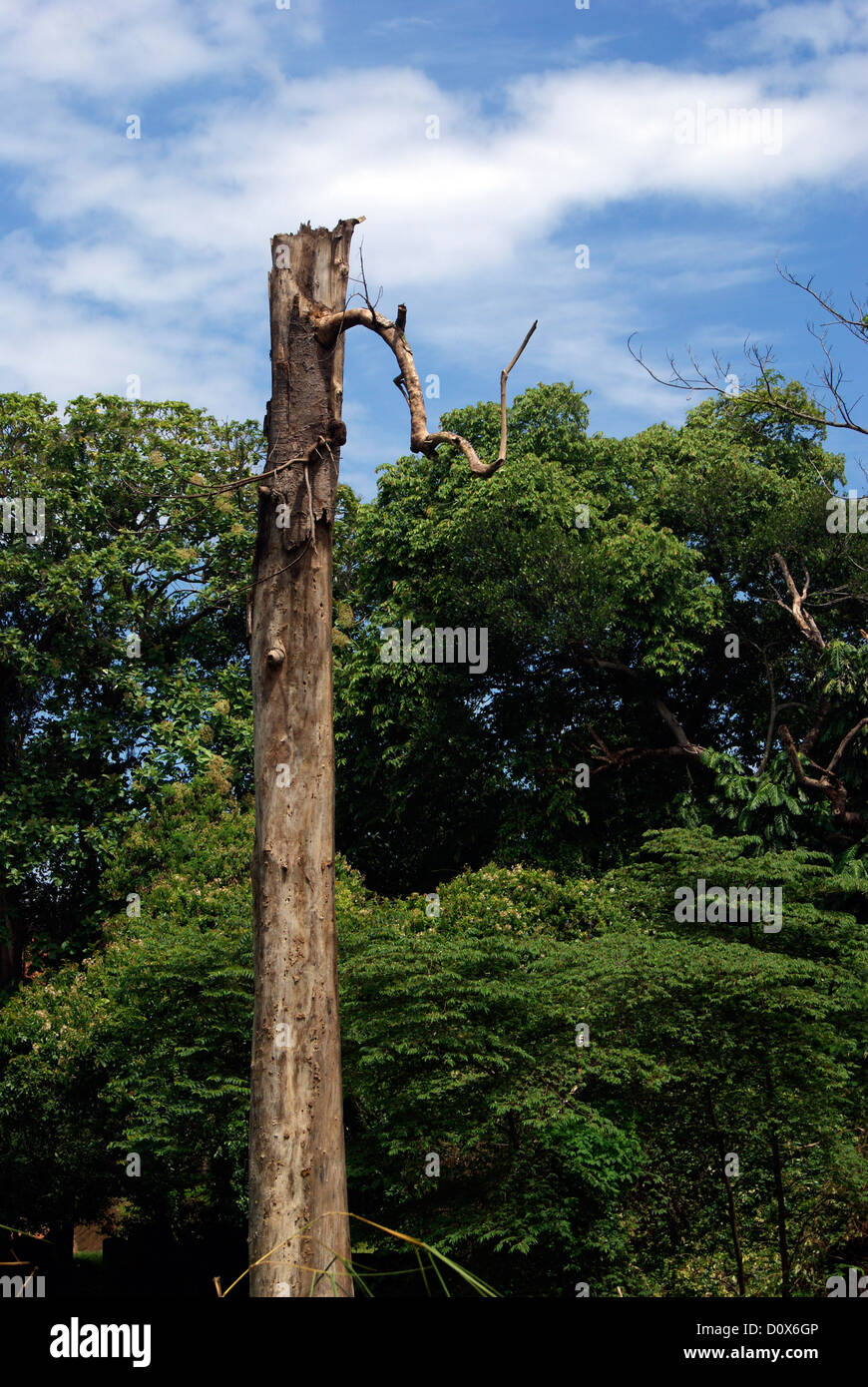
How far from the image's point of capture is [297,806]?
668 cm

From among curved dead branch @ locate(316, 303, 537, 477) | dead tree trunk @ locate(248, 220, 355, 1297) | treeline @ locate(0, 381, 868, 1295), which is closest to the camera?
dead tree trunk @ locate(248, 220, 355, 1297)

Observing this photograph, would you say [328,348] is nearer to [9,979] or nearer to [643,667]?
[643,667]

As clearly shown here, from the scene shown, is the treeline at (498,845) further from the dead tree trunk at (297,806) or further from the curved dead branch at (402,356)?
the curved dead branch at (402,356)

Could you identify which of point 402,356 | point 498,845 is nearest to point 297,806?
point 402,356

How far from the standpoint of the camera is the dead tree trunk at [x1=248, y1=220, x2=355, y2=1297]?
6.29 meters

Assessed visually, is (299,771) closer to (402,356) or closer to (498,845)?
(402,356)

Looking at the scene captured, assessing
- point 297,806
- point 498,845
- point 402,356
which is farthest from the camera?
point 498,845

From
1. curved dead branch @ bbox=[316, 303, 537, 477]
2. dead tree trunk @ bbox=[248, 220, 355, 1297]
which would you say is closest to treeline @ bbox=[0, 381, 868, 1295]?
dead tree trunk @ bbox=[248, 220, 355, 1297]

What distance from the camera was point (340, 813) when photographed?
25.2 metres

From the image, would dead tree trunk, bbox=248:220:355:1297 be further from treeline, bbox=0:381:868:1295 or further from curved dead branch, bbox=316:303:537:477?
treeline, bbox=0:381:868:1295

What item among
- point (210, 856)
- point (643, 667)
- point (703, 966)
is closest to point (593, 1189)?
point (703, 966)

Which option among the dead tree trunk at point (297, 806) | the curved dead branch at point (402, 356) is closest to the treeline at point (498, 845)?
the dead tree trunk at point (297, 806)

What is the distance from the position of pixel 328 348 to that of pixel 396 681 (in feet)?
51.4

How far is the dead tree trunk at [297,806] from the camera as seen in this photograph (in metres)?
6.29
